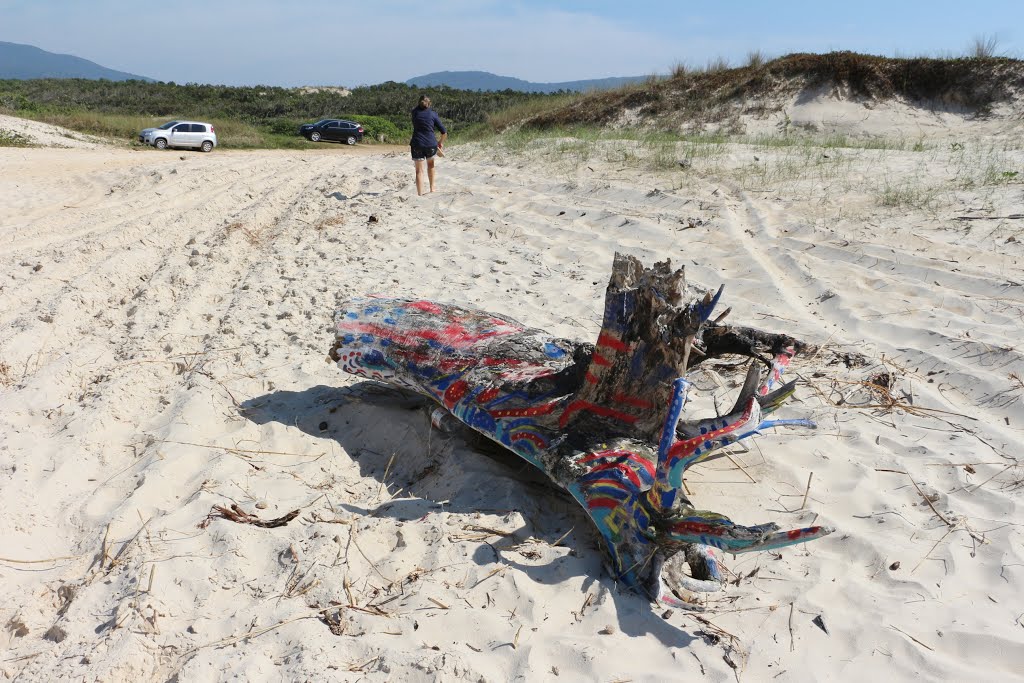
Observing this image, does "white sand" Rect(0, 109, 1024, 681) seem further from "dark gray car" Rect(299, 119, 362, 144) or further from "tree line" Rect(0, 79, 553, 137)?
"tree line" Rect(0, 79, 553, 137)

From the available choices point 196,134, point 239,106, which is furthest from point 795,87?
point 239,106

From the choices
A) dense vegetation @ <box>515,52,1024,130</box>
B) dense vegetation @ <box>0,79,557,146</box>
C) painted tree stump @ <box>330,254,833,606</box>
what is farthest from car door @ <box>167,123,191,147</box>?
painted tree stump @ <box>330,254,833,606</box>

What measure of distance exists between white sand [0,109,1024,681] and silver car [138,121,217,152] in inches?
686

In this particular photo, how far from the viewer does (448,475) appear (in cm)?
334

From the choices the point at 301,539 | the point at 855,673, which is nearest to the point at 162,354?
the point at 301,539

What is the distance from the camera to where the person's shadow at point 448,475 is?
2.63m

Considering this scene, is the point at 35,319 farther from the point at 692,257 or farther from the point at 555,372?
the point at 692,257

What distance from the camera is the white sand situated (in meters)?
2.29

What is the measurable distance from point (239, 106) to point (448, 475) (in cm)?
4233

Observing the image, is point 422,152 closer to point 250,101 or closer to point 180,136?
point 180,136

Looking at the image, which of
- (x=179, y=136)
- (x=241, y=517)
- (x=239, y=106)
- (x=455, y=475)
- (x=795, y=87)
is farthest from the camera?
(x=239, y=106)

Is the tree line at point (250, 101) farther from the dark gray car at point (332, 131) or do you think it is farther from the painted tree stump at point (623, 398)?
the painted tree stump at point (623, 398)

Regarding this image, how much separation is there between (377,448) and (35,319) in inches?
122

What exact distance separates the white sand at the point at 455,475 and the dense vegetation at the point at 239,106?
21909 millimetres
